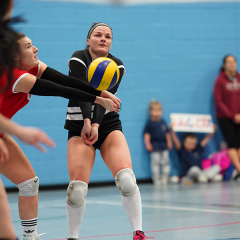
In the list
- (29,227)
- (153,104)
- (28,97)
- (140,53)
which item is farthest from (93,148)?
(140,53)

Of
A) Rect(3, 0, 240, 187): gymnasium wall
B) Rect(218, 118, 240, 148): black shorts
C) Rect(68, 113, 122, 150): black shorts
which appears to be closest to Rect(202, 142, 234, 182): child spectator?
Rect(218, 118, 240, 148): black shorts

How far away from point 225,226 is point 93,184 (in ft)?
16.6

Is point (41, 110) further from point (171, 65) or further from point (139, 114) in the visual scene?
point (171, 65)

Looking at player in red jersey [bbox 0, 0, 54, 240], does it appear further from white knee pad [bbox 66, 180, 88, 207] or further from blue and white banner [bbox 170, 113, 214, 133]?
blue and white banner [bbox 170, 113, 214, 133]

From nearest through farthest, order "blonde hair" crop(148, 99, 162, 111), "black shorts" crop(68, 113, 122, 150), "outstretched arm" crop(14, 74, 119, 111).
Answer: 1. "outstretched arm" crop(14, 74, 119, 111)
2. "black shorts" crop(68, 113, 122, 150)
3. "blonde hair" crop(148, 99, 162, 111)

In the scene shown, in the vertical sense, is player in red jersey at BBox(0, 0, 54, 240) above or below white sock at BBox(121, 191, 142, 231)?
above

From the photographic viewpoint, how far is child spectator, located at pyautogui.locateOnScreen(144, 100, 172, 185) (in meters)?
9.02

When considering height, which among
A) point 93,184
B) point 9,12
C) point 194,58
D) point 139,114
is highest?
point 194,58

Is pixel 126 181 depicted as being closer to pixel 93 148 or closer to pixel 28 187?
pixel 93 148

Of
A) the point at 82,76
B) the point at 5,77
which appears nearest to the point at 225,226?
the point at 82,76

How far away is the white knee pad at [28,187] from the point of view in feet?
11.1

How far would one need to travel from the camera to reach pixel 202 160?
9516 mm

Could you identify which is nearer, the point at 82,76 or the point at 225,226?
the point at 82,76

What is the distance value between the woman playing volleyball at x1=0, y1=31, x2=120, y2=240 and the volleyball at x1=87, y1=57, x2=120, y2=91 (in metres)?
0.06
